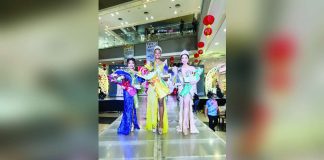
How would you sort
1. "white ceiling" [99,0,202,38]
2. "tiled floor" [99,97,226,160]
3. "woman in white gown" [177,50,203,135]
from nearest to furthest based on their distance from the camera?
"tiled floor" [99,97,226,160] < "woman in white gown" [177,50,203,135] < "white ceiling" [99,0,202,38]

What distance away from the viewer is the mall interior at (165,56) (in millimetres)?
2367

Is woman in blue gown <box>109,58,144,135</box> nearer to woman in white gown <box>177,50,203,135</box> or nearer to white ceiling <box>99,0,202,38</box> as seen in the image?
woman in white gown <box>177,50,203,135</box>

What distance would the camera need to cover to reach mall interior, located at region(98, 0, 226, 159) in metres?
2.37

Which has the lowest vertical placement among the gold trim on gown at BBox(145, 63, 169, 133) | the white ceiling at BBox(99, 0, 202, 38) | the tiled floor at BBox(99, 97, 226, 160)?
the tiled floor at BBox(99, 97, 226, 160)

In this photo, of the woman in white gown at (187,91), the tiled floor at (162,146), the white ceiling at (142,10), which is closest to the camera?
the tiled floor at (162,146)

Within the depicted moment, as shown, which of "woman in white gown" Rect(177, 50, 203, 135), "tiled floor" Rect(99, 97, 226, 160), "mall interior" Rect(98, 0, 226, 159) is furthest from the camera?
"woman in white gown" Rect(177, 50, 203, 135)

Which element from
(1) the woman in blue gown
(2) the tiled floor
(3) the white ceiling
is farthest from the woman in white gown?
(3) the white ceiling

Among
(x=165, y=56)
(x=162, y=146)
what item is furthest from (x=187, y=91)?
(x=165, y=56)

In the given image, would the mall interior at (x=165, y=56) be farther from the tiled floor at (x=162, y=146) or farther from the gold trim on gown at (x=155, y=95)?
the gold trim on gown at (x=155, y=95)

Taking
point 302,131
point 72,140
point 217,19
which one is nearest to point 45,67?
point 72,140

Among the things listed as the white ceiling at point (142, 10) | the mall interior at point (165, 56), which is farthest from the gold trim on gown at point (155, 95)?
the white ceiling at point (142, 10)

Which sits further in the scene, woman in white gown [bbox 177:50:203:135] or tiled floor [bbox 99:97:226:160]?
woman in white gown [bbox 177:50:203:135]

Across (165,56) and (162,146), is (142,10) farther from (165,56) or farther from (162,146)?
(162,146)

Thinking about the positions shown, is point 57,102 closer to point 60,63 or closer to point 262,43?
point 60,63
